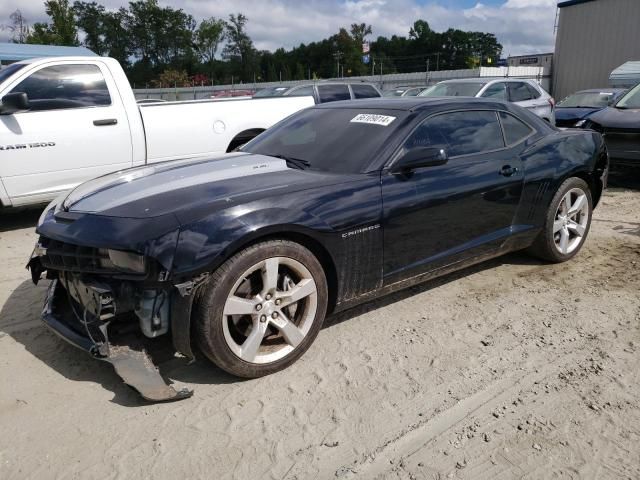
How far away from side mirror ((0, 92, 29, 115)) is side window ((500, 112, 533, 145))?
4712mm

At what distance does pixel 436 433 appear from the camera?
2.48m

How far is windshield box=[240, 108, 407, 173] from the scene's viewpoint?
3.44m

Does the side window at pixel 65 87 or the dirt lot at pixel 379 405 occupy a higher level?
the side window at pixel 65 87

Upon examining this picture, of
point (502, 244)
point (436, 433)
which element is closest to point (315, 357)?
point (436, 433)

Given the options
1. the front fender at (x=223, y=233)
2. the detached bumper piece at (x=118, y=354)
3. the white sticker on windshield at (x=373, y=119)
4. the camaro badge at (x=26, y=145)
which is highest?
the white sticker on windshield at (x=373, y=119)

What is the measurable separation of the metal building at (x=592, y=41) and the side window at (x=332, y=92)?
16654 millimetres

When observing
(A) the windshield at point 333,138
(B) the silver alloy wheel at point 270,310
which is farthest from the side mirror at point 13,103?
(B) the silver alloy wheel at point 270,310

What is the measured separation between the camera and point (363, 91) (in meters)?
12.1

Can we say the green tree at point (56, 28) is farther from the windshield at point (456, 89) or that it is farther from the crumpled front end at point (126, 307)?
the crumpled front end at point (126, 307)

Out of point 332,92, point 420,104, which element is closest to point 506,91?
point 332,92

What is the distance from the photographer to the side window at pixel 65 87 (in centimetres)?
581

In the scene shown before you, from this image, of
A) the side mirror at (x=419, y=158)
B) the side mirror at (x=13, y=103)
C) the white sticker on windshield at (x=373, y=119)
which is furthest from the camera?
the side mirror at (x=13, y=103)

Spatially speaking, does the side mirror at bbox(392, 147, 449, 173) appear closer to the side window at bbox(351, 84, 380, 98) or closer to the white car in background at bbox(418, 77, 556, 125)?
the white car in background at bbox(418, 77, 556, 125)

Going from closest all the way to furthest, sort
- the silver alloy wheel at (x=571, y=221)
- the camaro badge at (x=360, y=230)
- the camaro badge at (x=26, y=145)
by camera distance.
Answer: the camaro badge at (x=360, y=230), the silver alloy wheel at (x=571, y=221), the camaro badge at (x=26, y=145)
